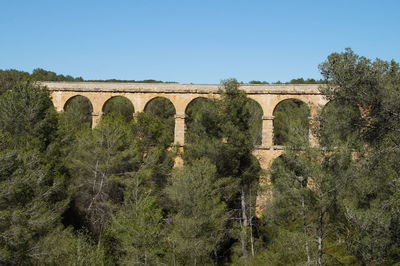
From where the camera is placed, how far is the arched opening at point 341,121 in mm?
10641

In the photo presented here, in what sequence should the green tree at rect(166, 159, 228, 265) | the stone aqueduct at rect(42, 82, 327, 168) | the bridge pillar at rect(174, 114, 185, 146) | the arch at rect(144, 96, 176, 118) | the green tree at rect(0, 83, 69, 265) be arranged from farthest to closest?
1. the arch at rect(144, 96, 176, 118)
2. the bridge pillar at rect(174, 114, 185, 146)
3. the stone aqueduct at rect(42, 82, 327, 168)
4. the green tree at rect(166, 159, 228, 265)
5. the green tree at rect(0, 83, 69, 265)

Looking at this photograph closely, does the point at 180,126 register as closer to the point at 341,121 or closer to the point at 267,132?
the point at 267,132

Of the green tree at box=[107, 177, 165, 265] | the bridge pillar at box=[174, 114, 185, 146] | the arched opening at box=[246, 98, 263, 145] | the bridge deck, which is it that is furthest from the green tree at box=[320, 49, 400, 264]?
the bridge pillar at box=[174, 114, 185, 146]

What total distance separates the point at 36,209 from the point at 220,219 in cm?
673

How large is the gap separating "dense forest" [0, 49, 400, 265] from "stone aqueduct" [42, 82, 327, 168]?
15.6ft

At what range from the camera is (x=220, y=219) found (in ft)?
56.7

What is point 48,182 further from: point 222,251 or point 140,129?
point 222,251

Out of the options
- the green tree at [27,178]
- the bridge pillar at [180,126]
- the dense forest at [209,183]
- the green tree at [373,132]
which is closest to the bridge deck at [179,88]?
the bridge pillar at [180,126]

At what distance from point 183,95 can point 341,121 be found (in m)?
17.8

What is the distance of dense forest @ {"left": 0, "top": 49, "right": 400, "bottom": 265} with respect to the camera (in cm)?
1045

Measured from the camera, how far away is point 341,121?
10.7m

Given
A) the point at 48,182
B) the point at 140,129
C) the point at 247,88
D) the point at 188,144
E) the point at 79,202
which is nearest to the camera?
the point at 48,182

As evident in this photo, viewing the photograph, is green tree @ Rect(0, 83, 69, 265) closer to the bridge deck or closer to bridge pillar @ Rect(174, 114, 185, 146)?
the bridge deck

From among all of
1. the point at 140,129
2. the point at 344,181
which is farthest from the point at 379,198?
the point at 140,129
